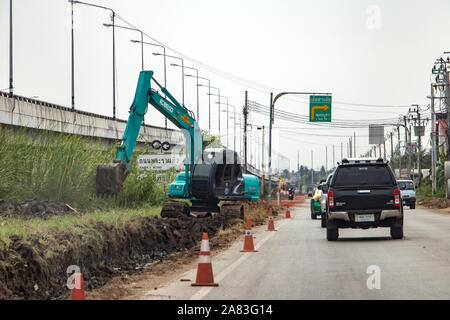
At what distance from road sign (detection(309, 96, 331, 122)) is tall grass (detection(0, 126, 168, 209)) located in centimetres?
2609

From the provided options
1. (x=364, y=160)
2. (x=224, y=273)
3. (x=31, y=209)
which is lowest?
(x=224, y=273)

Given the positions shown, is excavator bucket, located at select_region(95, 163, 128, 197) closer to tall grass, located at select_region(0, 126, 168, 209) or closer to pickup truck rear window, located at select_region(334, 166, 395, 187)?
tall grass, located at select_region(0, 126, 168, 209)

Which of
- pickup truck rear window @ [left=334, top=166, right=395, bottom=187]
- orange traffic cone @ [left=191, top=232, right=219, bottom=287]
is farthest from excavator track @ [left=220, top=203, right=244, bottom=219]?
orange traffic cone @ [left=191, top=232, right=219, bottom=287]

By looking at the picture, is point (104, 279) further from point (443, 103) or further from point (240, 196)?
point (443, 103)

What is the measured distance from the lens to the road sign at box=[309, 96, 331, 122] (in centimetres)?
5103

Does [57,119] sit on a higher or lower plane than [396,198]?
higher

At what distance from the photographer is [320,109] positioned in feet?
169

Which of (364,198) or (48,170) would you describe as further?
(48,170)

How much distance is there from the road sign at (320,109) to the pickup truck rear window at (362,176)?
98.7ft

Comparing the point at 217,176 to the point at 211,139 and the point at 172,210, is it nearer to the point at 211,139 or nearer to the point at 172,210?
the point at 172,210

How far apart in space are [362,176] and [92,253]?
26.9 feet

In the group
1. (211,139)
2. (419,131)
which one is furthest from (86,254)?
(419,131)
